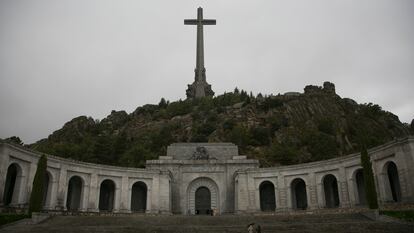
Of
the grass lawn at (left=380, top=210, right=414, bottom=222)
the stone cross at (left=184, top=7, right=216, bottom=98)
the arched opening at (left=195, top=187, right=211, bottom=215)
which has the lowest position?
the grass lawn at (left=380, top=210, right=414, bottom=222)

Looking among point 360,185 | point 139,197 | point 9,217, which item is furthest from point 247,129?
point 9,217

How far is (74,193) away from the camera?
135 feet

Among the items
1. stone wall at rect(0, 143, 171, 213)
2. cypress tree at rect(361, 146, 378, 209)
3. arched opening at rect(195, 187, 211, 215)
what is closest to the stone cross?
arched opening at rect(195, 187, 211, 215)

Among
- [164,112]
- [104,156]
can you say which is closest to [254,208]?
[104,156]

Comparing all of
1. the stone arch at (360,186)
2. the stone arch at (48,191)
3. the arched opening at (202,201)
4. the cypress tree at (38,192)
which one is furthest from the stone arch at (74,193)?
the stone arch at (360,186)

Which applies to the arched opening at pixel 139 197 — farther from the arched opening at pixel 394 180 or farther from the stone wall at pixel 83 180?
the arched opening at pixel 394 180

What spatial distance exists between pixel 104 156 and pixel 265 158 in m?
27.5

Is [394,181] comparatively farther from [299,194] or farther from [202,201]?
[202,201]

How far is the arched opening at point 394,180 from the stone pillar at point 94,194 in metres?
28.0

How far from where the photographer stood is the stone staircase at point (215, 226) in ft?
77.2

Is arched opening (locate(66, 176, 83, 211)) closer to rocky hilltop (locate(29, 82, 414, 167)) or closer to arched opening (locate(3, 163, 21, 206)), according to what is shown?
arched opening (locate(3, 163, 21, 206))

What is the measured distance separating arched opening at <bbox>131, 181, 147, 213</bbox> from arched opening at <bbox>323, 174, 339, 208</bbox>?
1995cm

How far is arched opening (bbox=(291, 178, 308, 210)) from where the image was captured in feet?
141

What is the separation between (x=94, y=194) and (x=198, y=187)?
1178cm
